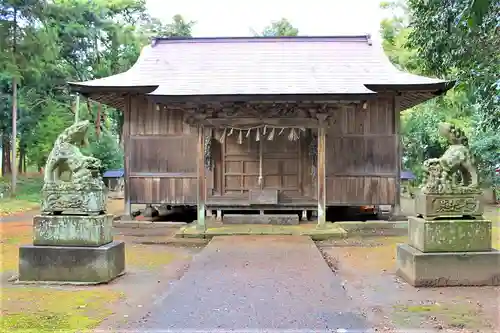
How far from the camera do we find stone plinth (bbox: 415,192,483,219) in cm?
615

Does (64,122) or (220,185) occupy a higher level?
(64,122)

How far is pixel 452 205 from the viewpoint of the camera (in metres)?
6.17

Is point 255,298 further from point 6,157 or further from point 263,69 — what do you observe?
point 6,157

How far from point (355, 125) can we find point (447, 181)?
6.11 metres

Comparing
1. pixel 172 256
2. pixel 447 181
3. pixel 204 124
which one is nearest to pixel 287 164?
pixel 204 124

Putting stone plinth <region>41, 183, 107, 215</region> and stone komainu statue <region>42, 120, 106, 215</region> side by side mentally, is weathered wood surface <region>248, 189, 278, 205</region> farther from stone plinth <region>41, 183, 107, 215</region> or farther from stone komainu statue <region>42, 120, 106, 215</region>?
Answer: stone plinth <region>41, 183, 107, 215</region>

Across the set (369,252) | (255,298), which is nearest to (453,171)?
(369,252)

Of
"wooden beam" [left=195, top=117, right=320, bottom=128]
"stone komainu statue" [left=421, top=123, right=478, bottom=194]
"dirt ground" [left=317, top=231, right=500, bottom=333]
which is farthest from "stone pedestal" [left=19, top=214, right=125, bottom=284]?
"wooden beam" [left=195, top=117, right=320, bottom=128]

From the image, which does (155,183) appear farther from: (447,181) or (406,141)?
(406,141)

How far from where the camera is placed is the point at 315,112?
10633 mm

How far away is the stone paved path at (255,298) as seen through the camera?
4.41 m

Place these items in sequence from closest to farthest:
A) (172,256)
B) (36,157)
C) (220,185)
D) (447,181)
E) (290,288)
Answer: (290,288) < (447,181) < (172,256) < (220,185) < (36,157)

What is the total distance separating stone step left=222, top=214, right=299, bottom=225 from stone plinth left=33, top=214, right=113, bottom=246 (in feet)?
19.2

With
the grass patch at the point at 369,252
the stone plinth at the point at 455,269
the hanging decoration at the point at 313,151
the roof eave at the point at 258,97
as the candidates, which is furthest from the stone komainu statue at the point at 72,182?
the hanging decoration at the point at 313,151
